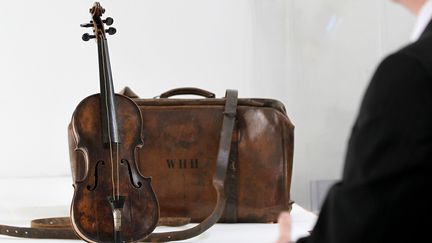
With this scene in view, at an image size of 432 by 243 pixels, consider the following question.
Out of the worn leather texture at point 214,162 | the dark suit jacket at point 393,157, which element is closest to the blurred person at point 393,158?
the dark suit jacket at point 393,157

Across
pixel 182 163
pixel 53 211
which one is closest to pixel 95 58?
pixel 53 211

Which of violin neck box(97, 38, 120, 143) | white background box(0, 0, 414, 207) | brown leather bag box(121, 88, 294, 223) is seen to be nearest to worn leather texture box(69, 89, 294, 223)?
brown leather bag box(121, 88, 294, 223)

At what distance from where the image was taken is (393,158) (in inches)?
17.7

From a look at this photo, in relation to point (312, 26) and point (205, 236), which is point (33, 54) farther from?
point (205, 236)

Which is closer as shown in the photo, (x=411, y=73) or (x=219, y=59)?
(x=411, y=73)

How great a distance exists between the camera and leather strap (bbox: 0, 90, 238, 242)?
1.45m

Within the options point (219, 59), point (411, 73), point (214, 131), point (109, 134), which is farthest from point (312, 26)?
point (411, 73)

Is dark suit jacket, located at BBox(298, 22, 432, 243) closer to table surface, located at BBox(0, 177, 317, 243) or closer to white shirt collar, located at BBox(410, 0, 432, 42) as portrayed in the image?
white shirt collar, located at BBox(410, 0, 432, 42)

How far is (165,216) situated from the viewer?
5.37 ft

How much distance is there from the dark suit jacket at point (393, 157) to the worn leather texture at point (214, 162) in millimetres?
1158

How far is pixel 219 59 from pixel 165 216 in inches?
34.4

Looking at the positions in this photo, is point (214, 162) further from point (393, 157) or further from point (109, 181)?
point (393, 157)

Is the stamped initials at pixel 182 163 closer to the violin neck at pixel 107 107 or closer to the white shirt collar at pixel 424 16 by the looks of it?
the violin neck at pixel 107 107

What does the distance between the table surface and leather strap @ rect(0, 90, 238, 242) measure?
0.06 ft
